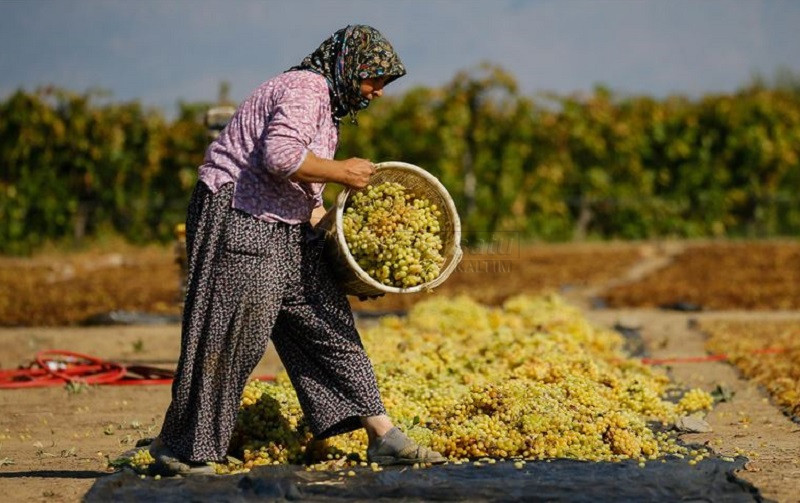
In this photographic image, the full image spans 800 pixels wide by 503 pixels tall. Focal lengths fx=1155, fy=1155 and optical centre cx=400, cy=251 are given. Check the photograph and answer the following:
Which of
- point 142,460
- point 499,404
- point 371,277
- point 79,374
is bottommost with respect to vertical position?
point 79,374

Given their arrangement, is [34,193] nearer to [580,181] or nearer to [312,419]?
[580,181]

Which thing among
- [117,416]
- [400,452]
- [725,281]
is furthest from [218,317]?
[725,281]

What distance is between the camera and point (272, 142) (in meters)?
4.21

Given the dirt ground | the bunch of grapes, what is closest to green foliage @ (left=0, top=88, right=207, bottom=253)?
the dirt ground

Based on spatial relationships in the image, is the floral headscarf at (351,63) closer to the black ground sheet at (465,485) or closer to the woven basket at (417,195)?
the woven basket at (417,195)

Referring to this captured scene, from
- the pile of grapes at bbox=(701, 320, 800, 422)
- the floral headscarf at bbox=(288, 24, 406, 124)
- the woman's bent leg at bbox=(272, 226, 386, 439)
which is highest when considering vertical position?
the floral headscarf at bbox=(288, 24, 406, 124)

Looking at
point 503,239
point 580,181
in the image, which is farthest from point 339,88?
point 580,181

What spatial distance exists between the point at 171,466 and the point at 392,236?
3.98 feet

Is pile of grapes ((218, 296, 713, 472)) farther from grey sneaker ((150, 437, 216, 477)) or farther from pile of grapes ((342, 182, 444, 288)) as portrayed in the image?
pile of grapes ((342, 182, 444, 288))

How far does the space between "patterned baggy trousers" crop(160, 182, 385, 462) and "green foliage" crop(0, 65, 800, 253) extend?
1241 centimetres

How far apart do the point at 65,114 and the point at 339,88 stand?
43.7 feet

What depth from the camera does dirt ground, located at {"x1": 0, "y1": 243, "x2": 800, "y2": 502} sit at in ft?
15.0

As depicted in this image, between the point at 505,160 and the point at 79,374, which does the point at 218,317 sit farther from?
the point at 505,160

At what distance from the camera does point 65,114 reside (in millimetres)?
16844
